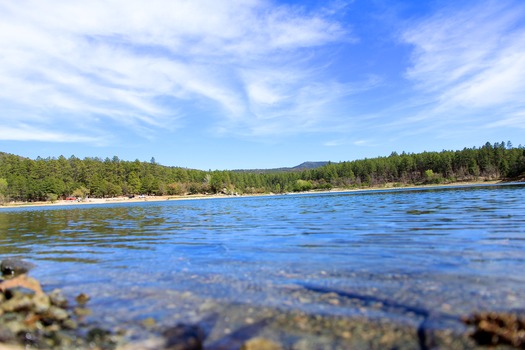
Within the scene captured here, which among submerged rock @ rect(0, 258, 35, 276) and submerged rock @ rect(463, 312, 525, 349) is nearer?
submerged rock @ rect(463, 312, 525, 349)

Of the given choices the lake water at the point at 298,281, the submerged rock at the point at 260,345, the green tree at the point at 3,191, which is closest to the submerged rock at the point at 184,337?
the lake water at the point at 298,281

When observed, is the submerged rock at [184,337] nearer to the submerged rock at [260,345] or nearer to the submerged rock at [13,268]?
the submerged rock at [260,345]

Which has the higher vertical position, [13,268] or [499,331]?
[13,268]

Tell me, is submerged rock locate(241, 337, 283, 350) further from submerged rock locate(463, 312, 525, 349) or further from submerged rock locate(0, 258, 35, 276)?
submerged rock locate(0, 258, 35, 276)

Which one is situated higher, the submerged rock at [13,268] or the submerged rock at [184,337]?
the submerged rock at [13,268]

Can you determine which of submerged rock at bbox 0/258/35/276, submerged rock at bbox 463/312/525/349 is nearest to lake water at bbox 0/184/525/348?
submerged rock at bbox 0/258/35/276

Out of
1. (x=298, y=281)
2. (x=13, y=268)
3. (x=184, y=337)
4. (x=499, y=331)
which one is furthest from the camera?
(x=13, y=268)

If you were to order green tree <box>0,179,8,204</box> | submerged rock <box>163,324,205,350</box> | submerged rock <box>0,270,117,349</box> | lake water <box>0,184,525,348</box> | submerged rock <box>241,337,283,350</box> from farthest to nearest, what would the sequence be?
green tree <box>0,179,8,204</box> < lake water <box>0,184,525,348</box> < submerged rock <box>0,270,117,349</box> < submerged rock <box>163,324,205,350</box> < submerged rock <box>241,337,283,350</box>

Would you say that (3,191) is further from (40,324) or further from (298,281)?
(298,281)

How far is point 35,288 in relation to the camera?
9.13 meters

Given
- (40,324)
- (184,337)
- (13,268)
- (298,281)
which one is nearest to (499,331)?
(298,281)

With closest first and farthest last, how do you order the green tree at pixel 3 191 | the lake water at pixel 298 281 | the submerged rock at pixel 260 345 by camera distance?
the submerged rock at pixel 260 345 < the lake water at pixel 298 281 < the green tree at pixel 3 191

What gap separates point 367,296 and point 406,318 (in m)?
1.44

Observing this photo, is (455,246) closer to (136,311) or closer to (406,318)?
(406,318)
